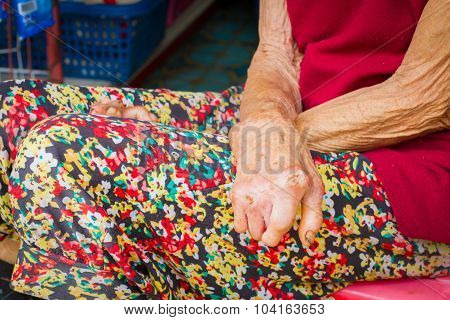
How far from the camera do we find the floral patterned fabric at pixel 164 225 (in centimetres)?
104

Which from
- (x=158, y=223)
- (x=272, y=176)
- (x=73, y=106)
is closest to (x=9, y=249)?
(x=73, y=106)

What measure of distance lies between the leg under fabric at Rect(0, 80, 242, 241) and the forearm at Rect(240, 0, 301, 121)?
0.13m

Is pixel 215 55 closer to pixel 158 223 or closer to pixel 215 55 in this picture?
pixel 215 55

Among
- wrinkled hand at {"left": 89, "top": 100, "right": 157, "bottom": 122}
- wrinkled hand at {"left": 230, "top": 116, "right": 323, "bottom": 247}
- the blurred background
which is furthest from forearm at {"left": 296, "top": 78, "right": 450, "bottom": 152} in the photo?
the blurred background

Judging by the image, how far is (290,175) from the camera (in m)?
1.00

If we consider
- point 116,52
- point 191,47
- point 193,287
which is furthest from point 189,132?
point 191,47

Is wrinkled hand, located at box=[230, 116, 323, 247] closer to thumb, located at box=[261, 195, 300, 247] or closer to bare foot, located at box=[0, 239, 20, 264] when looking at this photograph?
thumb, located at box=[261, 195, 300, 247]

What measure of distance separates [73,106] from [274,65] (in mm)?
500

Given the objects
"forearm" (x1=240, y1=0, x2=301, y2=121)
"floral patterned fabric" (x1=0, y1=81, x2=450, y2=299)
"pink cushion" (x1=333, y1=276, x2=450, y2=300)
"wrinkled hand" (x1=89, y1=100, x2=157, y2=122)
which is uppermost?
"forearm" (x1=240, y1=0, x2=301, y2=121)

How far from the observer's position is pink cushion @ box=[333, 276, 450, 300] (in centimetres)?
115

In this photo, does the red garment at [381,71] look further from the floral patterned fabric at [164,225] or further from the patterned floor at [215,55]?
the patterned floor at [215,55]

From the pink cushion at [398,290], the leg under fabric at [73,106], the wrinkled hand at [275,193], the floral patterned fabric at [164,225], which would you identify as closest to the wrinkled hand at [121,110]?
the leg under fabric at [73,106]

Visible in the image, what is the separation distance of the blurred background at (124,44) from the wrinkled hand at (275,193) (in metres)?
1.18

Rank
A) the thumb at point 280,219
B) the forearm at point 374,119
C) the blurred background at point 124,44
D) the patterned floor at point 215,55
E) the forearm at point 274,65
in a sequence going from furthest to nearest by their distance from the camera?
the patterned floor at point 215,55
the blurred background at point 124,44
the forearm at point 274,65
the forearm at point 374,119
the thumb at point 280,219
